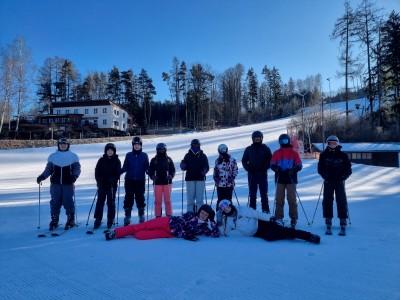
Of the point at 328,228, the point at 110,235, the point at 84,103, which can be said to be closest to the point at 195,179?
the point at 110,235

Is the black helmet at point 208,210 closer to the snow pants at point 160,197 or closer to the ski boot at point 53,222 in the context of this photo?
the snow pants at point 160,197

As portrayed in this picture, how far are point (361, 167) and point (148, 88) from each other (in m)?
44.8

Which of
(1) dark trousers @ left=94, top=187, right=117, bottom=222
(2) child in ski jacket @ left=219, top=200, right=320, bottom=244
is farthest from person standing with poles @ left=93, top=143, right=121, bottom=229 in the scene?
(2) child in ski jacket @ left=219, top=200, right=320, bottom=244

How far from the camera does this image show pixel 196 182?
6.63 metres

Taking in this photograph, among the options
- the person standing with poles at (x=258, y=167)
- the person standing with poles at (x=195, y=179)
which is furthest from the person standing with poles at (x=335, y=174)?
the person standing with poles at (x=195, y=179)

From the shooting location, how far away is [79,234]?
5457 mm

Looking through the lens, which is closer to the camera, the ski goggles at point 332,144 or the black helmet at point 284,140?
the ski goggles at point 332,144

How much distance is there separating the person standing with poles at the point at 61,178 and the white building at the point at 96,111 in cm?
4239

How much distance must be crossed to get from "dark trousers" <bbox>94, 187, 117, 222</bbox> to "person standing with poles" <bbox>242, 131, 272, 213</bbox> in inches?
107

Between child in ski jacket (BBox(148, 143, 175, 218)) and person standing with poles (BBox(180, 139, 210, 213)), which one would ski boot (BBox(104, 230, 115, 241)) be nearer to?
child in ski jacket (BBox(148, 143, 175, 218))

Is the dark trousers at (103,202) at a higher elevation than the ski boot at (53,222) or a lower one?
higher

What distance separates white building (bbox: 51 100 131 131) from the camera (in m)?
46.9

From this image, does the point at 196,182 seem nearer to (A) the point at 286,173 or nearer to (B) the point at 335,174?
(A) the point at 286,173

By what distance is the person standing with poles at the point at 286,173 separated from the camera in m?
5.98
